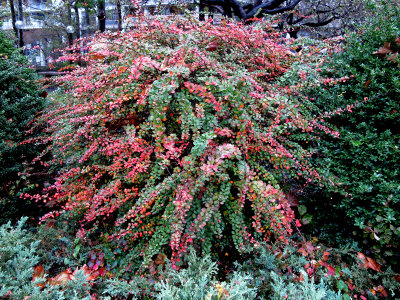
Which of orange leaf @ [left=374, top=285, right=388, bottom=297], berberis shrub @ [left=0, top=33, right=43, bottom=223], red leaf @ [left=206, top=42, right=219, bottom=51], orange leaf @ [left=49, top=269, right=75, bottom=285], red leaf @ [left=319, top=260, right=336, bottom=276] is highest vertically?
red leaf @ [left=206, top=42, right=219, bottom=51]

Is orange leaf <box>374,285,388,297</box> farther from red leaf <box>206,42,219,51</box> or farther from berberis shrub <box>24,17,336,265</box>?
red leaf <box>206,42,219,51</box>

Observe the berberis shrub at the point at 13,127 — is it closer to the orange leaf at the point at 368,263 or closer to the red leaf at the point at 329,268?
the red leaf at the point at 329,268

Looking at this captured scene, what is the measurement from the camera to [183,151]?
2189 millimetres

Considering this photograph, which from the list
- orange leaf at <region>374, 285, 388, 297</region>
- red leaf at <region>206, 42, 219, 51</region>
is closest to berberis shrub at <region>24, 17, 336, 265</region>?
red leaf at <region>206, 42, 219, 51</region>

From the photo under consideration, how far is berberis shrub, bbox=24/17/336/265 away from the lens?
6.33 ft

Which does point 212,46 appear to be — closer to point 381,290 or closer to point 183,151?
point 183,151

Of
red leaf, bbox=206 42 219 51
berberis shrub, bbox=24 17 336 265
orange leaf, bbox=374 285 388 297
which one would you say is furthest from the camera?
red leaf, bbox=206 42 219 51

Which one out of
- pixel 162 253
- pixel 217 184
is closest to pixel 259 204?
pixel 217 184

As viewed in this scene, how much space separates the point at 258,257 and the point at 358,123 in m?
1.56

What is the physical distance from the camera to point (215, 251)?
89.4 inches

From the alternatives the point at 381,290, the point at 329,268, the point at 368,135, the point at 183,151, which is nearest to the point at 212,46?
the point at 183,151

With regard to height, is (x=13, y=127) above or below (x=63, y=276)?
above

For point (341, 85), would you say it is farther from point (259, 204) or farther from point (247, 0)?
point (247, 0)

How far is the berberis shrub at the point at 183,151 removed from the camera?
1.93 m
